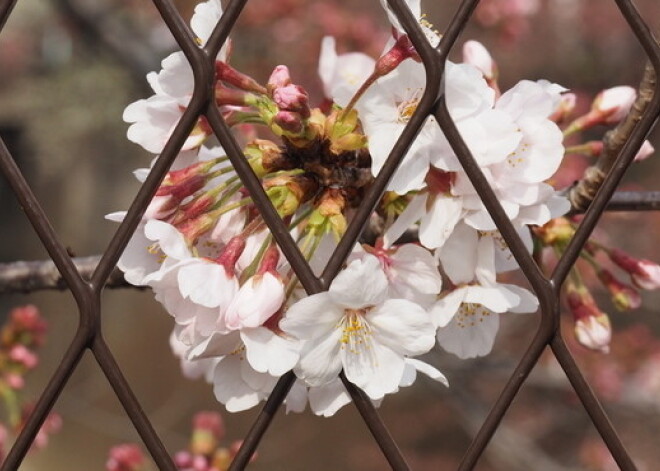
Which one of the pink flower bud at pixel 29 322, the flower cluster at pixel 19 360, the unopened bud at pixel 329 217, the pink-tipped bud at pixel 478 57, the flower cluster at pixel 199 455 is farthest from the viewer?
the pink flower bud at pixel 29 322

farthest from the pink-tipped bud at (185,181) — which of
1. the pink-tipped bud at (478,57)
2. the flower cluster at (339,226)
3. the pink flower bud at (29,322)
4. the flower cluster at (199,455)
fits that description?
the pink flower bud at (29,322)

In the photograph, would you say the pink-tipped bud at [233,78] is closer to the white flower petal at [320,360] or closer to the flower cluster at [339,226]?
the flower cluster at [339,226]

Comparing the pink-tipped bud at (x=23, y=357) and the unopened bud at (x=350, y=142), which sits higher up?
the pink-tipped bud at (x=23, y=357)

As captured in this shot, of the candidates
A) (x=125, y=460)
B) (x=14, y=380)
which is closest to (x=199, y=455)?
(x=125, y=460)

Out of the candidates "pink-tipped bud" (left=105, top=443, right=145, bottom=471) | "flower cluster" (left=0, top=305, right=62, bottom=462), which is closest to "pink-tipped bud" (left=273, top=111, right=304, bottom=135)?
"pink-tipped bud" (left=105, top=443, right=145, bottom=471)

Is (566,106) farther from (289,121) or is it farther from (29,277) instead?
(29,277)

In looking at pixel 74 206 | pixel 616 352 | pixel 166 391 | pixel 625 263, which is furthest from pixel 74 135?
pixel 625 263

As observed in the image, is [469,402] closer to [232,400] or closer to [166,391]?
[232,400]
